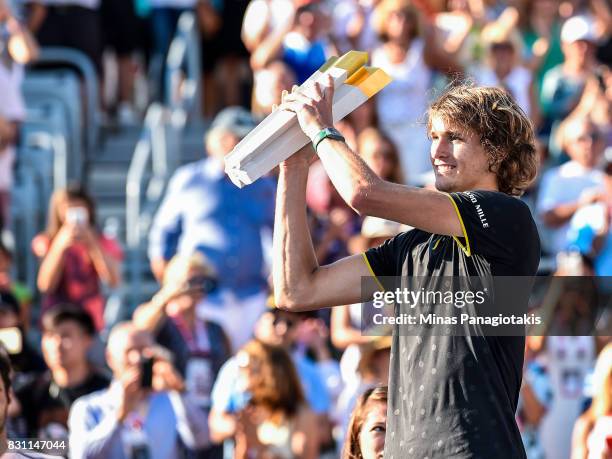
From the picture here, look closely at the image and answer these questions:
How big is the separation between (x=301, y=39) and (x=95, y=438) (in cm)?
414

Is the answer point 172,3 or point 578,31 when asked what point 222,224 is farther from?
point 578,31

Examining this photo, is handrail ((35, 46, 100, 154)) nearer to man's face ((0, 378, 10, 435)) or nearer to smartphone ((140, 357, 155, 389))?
smartphone ((140, 357, 155, 389))

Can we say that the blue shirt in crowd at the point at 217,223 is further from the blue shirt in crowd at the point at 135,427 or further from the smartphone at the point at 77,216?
the blue shirt in crowd at the point at 135,427

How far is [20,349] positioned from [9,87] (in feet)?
9.66

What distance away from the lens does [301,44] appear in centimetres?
943

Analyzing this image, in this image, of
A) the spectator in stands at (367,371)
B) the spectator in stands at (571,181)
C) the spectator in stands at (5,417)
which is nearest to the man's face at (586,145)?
the spectator in stands at (571,181)

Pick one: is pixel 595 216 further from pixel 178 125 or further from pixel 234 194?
pixel 178 125

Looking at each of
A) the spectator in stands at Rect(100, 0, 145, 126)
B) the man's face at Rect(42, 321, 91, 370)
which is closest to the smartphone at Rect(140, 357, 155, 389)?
the man's face at Rect(42, 321, 91, 370)

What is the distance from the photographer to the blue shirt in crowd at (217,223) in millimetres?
8227

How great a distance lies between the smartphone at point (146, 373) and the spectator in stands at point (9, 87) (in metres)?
2.74

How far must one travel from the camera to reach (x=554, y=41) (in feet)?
35.1

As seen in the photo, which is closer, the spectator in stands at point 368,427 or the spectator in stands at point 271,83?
the spectator in stands at point 368,427

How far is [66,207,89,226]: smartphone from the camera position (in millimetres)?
8070

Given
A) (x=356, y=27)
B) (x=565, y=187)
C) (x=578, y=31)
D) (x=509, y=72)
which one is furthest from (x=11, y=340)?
(x=578, y=31)
